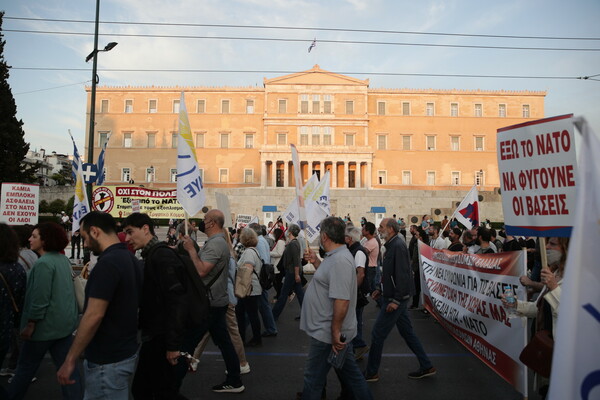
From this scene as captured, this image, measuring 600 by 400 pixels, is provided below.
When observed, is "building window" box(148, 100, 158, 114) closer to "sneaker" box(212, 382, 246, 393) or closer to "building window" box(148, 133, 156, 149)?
"building window" box(148, 133, 156, 149)

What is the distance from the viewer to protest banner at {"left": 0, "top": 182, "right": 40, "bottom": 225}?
903 centimetres

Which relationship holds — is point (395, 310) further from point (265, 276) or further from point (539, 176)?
point (265, 276)

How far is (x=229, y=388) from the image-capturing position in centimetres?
428

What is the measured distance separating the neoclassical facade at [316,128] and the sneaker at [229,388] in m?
46.4

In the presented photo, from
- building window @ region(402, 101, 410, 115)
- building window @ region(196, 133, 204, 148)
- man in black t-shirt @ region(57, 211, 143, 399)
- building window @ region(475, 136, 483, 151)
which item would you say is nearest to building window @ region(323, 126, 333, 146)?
building window @ region(402, 101, 410, 115)

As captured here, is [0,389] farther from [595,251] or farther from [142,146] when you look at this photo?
[142,146]

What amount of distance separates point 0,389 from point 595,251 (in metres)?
3.78

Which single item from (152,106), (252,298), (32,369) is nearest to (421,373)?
(252,298)

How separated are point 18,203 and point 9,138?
26.7 m

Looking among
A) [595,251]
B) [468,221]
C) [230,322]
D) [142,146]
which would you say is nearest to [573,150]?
[595,251]

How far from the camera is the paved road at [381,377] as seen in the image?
427cm

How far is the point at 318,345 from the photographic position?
3.29 m

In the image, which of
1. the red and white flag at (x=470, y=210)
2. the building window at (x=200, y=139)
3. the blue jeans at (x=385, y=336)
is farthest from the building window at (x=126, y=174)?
the blue jeans at (x=385, y=336)

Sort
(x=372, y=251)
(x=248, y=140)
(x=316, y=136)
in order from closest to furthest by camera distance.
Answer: (x=372, y=251) < (x=316, y=136) < (x=248, y=140)
